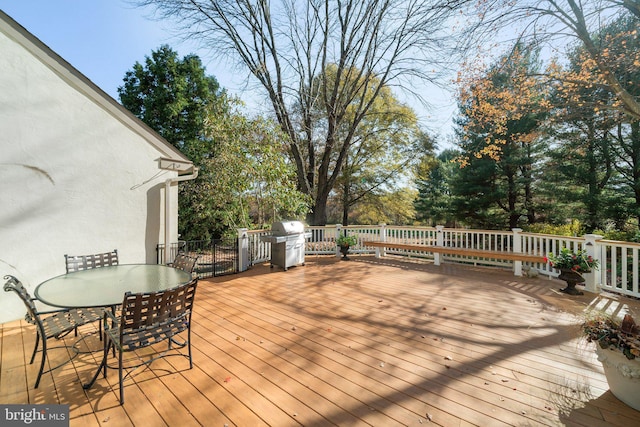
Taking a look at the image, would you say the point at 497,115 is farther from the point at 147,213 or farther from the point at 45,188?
the point at 45,188

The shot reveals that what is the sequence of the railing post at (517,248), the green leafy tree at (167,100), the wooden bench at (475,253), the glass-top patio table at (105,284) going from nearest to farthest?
the glass-top patio table at (105,284) < the wooden bench at (475,253) < the railing post at (517,248) < the green leafy tree at (167,100)

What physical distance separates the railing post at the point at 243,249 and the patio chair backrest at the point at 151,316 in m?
4.05

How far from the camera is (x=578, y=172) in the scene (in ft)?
32.2

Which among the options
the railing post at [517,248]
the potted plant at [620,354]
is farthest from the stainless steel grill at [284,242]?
the potted plant at [620,354]

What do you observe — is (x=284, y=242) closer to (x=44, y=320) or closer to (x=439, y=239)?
(x=439, y=239)

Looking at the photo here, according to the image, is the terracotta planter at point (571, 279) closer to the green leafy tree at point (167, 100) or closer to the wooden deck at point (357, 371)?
the wooden deck at point (357, 371)

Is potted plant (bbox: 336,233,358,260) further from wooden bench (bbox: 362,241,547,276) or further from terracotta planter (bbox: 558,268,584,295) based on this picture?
terracotta planter (bbox: 558,268,584,295)

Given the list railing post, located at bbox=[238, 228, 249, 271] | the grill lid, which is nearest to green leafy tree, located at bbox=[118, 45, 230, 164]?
railing post, located at bbox=[238, 228, 249, 271]

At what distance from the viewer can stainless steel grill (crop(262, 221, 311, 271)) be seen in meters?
6.43

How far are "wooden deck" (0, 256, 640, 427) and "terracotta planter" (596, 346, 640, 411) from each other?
0.24ft

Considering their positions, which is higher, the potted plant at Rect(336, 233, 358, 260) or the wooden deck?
the potted plant at Rect(336, 233, 358, 260)

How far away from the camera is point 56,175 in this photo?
392cm

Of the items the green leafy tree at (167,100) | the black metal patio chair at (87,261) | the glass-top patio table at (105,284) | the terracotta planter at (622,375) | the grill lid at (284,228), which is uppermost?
the green leafy tree at (167,100)

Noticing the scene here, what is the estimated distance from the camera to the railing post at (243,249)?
6469 mm
